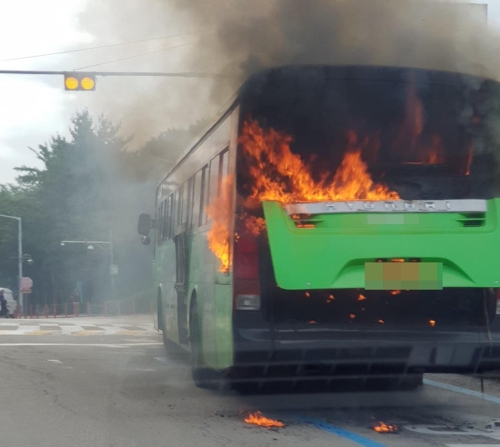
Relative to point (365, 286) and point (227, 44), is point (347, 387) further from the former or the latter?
point (227, 44)

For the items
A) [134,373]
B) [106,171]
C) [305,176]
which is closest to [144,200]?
[106,171]

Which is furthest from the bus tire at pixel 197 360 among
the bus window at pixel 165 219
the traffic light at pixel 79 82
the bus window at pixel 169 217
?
the traffic light at pixel 79 82

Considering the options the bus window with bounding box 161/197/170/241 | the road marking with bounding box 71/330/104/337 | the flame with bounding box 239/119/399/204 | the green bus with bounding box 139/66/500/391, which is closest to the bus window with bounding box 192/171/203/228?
the green bus with bounding box 139/66/500/391

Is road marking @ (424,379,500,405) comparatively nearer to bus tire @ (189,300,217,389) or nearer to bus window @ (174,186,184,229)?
bus tire @ (189,300,217,389)

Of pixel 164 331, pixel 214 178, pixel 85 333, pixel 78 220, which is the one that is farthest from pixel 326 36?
pixel 78 220

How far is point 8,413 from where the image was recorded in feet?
28.1

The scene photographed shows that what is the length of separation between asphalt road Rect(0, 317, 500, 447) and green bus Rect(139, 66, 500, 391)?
1.68 feet

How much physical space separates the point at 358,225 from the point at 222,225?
1286 mm

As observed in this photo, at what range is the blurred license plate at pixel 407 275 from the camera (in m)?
7.26

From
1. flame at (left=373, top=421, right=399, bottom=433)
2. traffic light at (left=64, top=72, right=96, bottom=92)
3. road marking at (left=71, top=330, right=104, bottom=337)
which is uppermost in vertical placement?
traffic light at (left=64, top=72, right=96, bottom=92)

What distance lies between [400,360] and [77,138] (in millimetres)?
67379

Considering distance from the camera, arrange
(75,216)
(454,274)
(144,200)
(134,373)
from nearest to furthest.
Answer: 1. (454,274)
2. (134,373)
3. (144,200)
4. (75,216)

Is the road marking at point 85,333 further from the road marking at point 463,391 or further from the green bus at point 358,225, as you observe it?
the green bus at point 358,225

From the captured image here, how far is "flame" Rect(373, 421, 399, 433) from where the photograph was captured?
289 inches
